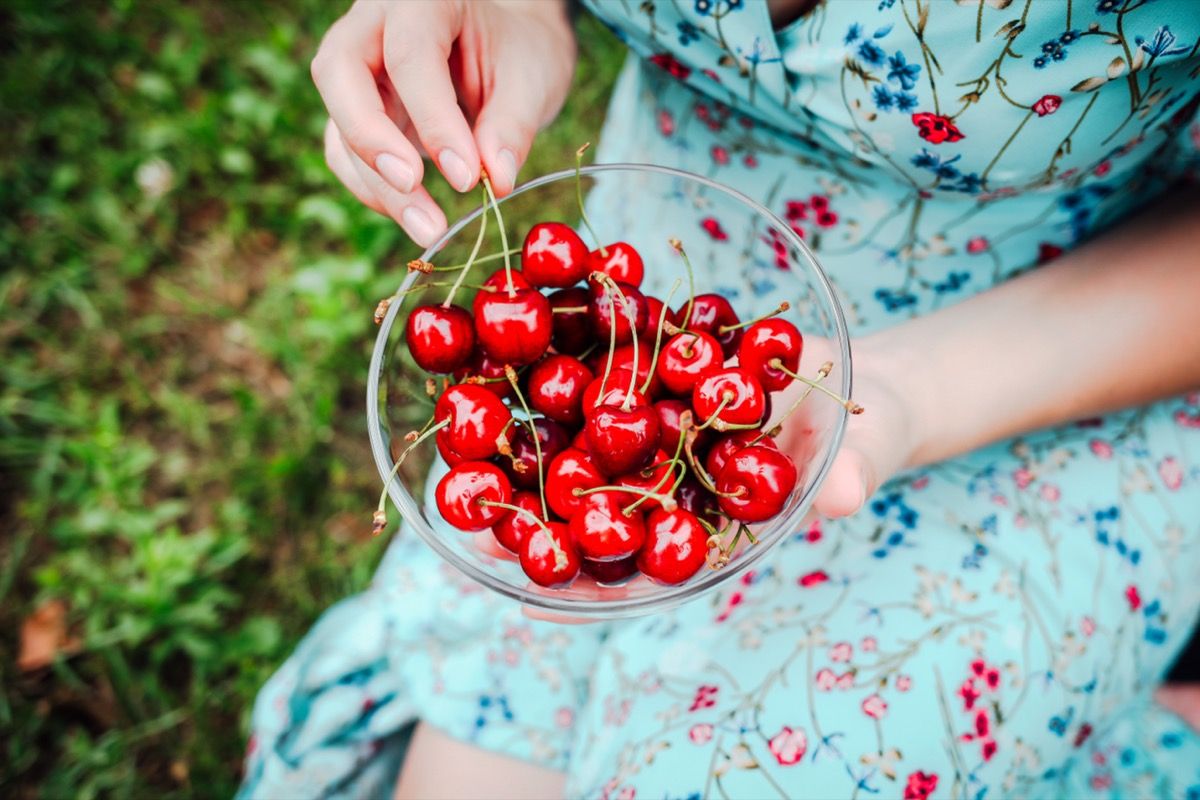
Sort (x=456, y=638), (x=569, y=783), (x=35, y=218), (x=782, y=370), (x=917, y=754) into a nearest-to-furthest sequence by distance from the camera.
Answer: (x=782, y=370) → (x=917, y=754) → (x=569, y=783) → (x=456, y=638) → (x=35, y=218)

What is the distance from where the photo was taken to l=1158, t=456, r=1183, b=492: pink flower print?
133cm

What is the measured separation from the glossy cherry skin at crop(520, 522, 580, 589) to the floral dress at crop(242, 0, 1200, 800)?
340 mm

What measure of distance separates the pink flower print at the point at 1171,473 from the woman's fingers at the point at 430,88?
111 centimetres

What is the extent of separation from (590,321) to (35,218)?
204 cm

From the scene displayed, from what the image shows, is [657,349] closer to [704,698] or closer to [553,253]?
[553,253]

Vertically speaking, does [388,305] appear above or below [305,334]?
above

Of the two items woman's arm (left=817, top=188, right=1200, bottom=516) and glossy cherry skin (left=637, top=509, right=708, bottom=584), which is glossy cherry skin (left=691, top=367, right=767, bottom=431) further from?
woman's arm (left=817, top=188, right=1200, bottom=516)

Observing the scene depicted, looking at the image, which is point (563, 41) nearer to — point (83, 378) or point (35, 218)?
point (83, 378)

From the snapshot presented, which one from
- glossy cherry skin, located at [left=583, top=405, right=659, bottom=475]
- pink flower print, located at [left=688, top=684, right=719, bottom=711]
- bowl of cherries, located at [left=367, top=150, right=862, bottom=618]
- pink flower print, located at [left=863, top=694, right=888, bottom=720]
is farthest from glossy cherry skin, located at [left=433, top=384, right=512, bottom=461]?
pink flower print, located at [left=863, top=694, right=888, bottom=720]

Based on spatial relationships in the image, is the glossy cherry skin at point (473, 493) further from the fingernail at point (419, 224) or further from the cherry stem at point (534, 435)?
the fingernail at point (419, 224)

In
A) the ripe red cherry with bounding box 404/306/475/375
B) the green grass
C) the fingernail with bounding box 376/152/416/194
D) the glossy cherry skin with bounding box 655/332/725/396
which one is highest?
the fingernail with bounding box 376/152/416/194

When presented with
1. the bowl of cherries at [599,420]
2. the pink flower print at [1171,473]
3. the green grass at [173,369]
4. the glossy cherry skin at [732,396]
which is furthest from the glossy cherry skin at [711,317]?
the green grass at [173,369]

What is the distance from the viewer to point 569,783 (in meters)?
1.29

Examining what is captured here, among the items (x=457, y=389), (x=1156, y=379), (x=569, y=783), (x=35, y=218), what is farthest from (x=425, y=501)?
(x=35, y=218)
